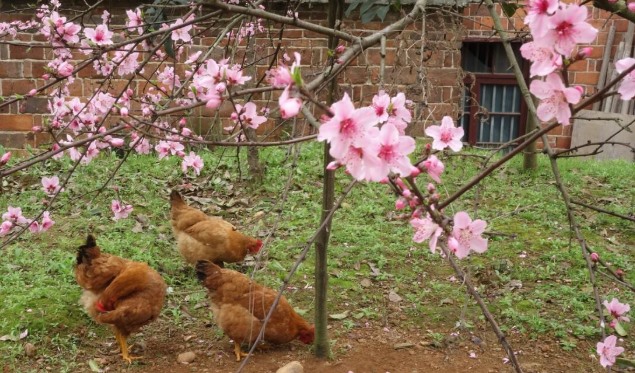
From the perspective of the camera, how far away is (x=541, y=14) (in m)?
1.30

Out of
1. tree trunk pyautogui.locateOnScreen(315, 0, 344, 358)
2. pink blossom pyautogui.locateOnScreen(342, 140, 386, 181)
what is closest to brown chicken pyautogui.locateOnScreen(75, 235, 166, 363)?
tree trunk pyautogui.locateOnScreen(315, 0, 344, 358)

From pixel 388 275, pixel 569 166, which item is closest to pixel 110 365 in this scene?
pixel 388 275

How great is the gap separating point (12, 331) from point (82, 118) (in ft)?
4.30

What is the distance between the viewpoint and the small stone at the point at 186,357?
3.65 metres

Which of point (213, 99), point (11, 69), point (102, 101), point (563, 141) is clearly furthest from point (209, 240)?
point (563, 141)

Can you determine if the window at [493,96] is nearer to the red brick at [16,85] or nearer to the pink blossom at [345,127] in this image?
the red brick at [16,85]

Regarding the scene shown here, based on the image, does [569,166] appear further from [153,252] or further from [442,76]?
[153,252]

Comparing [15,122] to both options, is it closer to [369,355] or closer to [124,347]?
[124,347]

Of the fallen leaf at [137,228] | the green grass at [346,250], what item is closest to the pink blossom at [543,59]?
the green grass at [346,250]

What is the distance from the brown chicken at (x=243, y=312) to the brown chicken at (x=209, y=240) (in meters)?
0.82

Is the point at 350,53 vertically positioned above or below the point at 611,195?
above

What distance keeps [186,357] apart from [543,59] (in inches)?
114

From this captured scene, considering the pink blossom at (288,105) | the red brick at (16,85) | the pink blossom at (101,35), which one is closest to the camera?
the pink blossom at (288,105)

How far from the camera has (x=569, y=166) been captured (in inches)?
299
